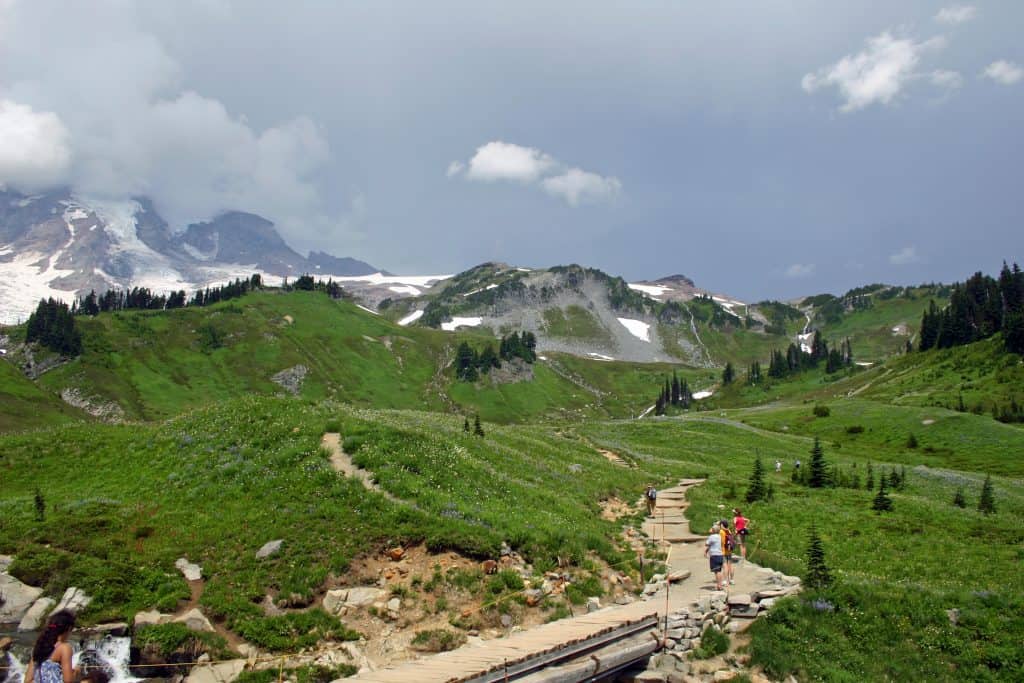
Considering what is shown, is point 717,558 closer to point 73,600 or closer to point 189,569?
point 189,569

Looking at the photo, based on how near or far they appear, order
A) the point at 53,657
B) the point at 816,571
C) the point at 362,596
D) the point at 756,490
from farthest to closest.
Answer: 1. the point at 756,490
2. the point at 816,571
3. the point at 362,596
4. the point at 53,657

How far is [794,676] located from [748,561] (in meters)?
7.44

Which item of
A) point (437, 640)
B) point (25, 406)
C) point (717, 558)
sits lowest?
point (25, 406)

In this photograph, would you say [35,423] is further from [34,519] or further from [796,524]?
[796,524]

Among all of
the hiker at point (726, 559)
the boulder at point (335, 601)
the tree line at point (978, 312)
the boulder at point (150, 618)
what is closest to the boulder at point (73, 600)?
the boulder at point (150, 618)

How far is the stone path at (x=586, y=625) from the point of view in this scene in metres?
13.1

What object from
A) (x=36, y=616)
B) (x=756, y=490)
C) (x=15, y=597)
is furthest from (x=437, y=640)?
(x=756, y=490)

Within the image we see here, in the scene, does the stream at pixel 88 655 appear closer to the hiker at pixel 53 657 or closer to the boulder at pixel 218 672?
the boulder at pixel 218 672

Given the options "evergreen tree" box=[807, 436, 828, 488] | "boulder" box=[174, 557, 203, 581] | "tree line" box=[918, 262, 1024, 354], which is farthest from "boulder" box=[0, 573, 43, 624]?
"tree line" box=[918, 262, 1024, 354]

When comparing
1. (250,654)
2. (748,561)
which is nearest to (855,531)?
(748,561)

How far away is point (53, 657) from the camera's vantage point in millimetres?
10422

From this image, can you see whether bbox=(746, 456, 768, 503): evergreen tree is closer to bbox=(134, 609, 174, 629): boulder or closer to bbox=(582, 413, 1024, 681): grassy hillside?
bbox=(582, 413, 1024, 681): grassy hillside

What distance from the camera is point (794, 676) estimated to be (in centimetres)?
1534

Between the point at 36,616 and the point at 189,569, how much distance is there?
3929mm
